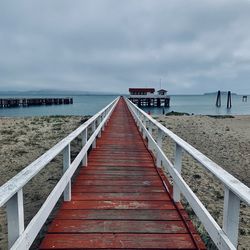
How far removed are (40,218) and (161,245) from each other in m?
1.37

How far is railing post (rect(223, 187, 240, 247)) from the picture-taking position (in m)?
2.24

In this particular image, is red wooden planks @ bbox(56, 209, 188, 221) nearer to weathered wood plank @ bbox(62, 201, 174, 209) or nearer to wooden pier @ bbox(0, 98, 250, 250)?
wooden pier @ bbox(0, 98, 250, 250)

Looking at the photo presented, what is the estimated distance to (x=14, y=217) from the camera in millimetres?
2213

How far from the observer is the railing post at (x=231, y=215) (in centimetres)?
224

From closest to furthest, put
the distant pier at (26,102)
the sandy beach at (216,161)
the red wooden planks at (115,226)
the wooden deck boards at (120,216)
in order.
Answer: the wooden deck boards at (120,216)
the red wooden planks at (115,226)
the sandy beach at (216,161)
the distant pier at (26,102)

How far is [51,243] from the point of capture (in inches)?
125

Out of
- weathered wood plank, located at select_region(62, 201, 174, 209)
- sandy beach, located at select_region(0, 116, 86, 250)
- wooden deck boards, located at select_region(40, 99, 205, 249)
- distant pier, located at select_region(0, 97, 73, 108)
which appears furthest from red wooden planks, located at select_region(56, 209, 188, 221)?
distant pier, located at select_region(0, 97, 73, 108)

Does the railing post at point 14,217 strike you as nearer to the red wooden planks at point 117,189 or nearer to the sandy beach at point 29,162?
the red wooden planks at point 117,189

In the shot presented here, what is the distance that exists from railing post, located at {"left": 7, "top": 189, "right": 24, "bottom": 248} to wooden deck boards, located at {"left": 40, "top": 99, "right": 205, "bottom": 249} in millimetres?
949

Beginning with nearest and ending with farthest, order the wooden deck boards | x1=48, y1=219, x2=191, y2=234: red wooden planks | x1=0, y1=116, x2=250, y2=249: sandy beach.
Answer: the wooden deck boards
x1=48, y1=219, x2=191, y2=234: red wooden planks
x1=0, y1=116, x2=250, y2=249: sandy beach

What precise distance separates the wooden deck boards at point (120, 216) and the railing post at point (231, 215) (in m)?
0.94

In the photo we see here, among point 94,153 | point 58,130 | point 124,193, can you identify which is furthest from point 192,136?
point 124,193

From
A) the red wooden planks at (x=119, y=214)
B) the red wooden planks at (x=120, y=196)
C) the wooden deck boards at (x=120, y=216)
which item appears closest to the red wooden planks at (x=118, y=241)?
the wooden deck boards at (x=120, y=216)

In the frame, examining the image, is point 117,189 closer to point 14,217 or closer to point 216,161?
point 14,217
